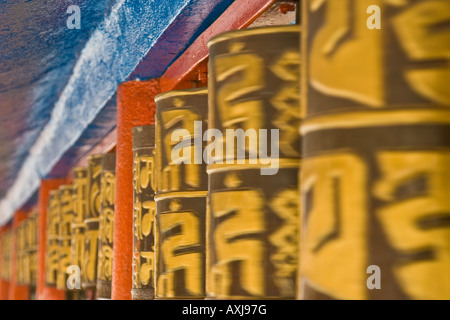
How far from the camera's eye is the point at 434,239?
1.05 metres

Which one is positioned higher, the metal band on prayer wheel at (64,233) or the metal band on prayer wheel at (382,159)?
the metal band on prayer wheel at (64,233)

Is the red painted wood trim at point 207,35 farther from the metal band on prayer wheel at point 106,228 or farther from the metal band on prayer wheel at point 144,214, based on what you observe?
the metal band on prayer wheel at point 106,228

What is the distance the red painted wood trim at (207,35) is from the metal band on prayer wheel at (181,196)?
21cm

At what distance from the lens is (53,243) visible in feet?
15.6

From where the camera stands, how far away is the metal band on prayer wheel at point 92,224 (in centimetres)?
334

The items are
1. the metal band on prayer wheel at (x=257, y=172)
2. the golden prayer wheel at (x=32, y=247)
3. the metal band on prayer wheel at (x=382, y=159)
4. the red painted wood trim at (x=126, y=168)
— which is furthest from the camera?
the golden prayer wheel at (x=32, y=247)

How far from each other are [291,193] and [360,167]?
39 cm

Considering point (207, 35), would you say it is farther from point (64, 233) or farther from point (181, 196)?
point (64, 233)

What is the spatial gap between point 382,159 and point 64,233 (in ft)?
11.4

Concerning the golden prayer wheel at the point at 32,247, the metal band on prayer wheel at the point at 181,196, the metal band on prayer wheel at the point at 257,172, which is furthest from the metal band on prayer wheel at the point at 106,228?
the golden prayer wheel at the point at 32,247

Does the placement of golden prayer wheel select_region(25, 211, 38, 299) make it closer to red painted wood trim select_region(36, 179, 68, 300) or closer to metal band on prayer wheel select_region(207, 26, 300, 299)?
red painted wood trim select_region(36, 179, 68, 300)

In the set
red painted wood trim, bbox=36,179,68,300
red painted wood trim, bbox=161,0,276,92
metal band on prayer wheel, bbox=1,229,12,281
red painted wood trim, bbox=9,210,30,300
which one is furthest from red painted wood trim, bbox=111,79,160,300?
metal band on prayer wheel, bbox=1,229,12,281

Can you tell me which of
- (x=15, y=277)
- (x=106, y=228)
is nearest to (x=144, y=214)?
(x=106, y=228)

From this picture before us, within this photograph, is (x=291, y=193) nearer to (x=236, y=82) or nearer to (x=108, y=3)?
(x=236, y=82)
